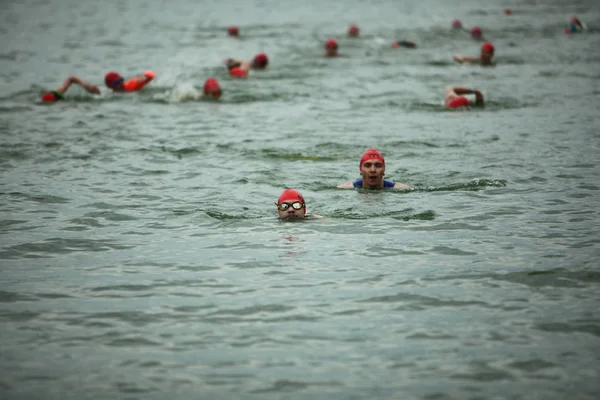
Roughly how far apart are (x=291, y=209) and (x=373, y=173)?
2.45 m

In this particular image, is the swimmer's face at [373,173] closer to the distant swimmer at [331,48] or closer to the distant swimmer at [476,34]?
the distant swimmer at [331,48]

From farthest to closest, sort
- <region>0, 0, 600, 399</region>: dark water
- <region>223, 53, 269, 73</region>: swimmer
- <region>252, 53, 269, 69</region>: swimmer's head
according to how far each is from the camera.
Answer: <region>252, 53, 269, 69</region>: swimmer's head
<region>223, 53, 269, 73</region>: swimmer
<region>0, 0, 600, 399</region>: dark water

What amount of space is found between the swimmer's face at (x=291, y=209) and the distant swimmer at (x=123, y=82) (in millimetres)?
14757

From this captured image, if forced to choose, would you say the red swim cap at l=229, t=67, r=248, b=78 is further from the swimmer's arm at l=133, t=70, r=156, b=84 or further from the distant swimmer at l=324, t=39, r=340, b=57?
the distant swimmer at l=324, t=39, r=340, b=57

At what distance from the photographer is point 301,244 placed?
1179 cm

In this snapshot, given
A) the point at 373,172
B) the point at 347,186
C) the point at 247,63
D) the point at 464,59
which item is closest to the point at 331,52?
the point at 464,59

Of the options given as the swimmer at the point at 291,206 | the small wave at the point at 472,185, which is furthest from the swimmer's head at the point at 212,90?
the swimmer at the point at 291,206

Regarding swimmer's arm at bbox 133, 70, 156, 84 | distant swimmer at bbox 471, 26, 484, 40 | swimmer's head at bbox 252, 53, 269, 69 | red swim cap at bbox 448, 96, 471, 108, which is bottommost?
red swim cap at bbox 448, 96, 471, 108

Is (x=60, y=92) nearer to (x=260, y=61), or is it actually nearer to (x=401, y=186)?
(x=260, y=61)

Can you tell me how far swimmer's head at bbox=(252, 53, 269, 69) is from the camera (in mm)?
30391

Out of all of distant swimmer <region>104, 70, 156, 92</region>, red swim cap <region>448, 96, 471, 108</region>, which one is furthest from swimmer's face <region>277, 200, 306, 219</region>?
distant swimmer <region>104, 70, 156, 92</region>

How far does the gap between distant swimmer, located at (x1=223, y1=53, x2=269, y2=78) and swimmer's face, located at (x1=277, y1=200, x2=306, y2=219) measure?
56.2ft

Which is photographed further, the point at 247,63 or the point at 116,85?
the point at 247,63

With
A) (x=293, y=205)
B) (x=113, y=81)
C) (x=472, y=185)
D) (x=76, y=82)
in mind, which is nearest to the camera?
(x=293, y=205)
